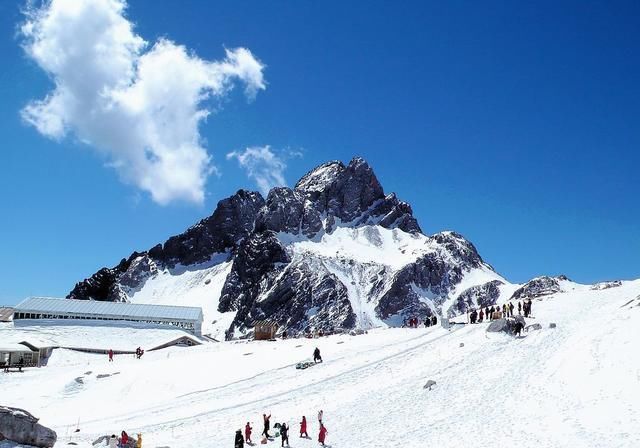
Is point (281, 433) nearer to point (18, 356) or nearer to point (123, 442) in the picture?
point (123, 442)

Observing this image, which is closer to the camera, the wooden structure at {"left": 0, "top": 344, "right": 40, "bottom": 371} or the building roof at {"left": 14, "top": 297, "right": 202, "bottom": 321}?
the wooden structure at {"left": 0, "top": 344, "right": 40, "bottom": 371}

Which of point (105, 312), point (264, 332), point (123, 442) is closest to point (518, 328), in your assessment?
point (123, 442)

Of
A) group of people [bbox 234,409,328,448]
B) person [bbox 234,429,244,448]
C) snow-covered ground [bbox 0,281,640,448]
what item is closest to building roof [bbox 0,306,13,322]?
snow-covered ground [bbox 0,281,640,448]

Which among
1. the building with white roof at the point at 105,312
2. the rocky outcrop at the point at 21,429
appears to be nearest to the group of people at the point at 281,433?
the rocky outcrop at the point at 21,429

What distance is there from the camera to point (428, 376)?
41062mm

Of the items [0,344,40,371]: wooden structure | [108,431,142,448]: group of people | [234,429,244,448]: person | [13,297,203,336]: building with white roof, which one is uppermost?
[13,297,203,336]: building with white roof

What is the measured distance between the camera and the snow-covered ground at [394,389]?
29.2 m

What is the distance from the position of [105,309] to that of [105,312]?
59.2 inches

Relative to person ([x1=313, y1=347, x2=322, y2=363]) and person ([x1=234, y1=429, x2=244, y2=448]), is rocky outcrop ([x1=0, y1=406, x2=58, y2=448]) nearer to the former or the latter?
person ([x1=234, y1=429, x2=244, y2=448])

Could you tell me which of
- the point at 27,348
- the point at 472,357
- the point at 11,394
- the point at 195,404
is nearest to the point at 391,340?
the point at 472,357

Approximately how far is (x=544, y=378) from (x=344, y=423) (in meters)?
12.2

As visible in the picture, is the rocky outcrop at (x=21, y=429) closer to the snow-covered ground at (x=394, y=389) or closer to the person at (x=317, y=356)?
the snow-covered ground at (x=394, y=389)

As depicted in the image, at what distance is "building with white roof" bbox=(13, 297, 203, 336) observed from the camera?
10525 cm

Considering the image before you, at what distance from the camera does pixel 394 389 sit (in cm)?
3947
